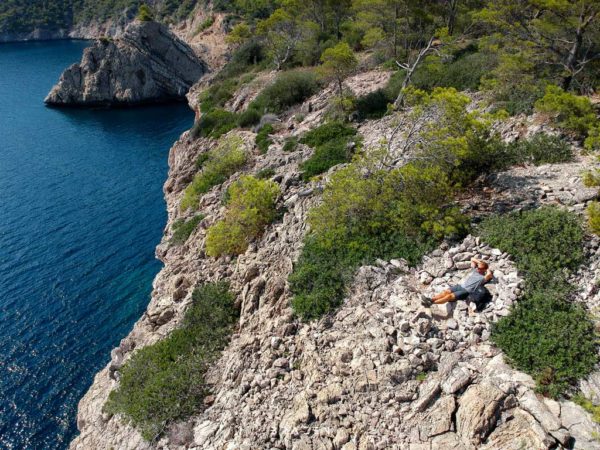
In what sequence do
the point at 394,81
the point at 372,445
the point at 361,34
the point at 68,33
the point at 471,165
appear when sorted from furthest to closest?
the point at 68,33 < the point at 361,34 < the point at 394,81 < the point at 471,165 < the point at 372,445

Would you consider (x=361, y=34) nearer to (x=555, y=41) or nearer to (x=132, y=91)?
(x=555, y=41)

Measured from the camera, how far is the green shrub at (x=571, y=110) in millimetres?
19141

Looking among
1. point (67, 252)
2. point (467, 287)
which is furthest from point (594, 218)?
point (67, 252)

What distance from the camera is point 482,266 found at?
47.1ft

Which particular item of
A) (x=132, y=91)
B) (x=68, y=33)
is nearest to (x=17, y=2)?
(x=68, y=33)

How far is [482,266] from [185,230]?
70.9 feet

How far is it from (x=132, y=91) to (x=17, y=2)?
122785 mm

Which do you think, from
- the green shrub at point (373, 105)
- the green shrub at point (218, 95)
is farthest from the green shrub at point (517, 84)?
the green shrub at point (218, 95)

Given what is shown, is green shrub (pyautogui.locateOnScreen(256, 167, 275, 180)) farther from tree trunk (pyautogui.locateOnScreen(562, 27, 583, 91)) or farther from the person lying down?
tree trunk (pyautogui.locateOnScreen(562, 27, 583, 91))

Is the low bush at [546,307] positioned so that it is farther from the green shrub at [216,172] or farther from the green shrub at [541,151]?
the green shrub at [216,172]

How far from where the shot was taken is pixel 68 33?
154250mm

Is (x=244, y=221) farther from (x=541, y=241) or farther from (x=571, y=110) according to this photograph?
(x=571, y=110)

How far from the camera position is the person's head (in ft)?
46.8

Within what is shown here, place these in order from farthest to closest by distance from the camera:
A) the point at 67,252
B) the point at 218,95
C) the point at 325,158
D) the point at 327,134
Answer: the point at 218,95 → the point at 67,252 → the point at 327,134 → the point at 325,158
